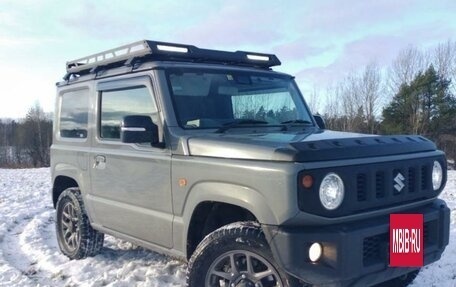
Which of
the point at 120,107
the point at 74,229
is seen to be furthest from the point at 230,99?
the point at 74,229

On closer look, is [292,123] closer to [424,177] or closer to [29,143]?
[424,177]

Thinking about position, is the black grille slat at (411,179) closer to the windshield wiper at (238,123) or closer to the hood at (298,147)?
the hood at (298,147)

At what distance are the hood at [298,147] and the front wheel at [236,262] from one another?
0.53m

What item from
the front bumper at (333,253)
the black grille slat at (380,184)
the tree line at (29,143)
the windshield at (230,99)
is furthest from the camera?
the tree line at (29,143)

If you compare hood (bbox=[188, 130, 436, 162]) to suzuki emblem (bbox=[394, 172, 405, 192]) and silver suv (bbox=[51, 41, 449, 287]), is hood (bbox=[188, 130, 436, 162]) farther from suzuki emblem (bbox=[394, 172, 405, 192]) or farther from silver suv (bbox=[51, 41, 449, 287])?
suzuki emblem (bbox=[394, 172, 405, 192])

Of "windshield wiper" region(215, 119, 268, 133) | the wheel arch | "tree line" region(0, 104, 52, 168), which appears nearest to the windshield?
"windshield wiper" region(215, 119, 268, 133)

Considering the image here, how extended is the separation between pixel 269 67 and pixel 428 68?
3783 cm

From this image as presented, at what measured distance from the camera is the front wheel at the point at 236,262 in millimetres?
3135

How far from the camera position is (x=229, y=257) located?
3367mm

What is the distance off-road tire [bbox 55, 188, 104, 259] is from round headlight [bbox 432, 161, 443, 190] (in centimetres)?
369

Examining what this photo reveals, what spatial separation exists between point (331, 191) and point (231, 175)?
0.71 metres

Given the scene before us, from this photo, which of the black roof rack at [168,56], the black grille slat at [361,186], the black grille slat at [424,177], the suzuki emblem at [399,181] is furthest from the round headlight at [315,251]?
the black roof rack at [168,56]

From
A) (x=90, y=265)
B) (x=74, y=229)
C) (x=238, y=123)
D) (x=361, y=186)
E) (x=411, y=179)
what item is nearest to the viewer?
(x=361, y=186)

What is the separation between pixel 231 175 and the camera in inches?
130
